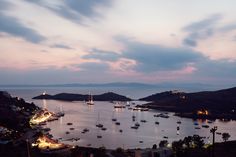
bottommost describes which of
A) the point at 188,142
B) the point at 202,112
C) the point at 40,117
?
the point at 40,117

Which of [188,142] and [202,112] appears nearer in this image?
[188,142]

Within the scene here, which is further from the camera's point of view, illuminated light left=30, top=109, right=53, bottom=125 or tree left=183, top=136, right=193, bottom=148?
illuminated light left=30, top=109, right=53, bottom=125

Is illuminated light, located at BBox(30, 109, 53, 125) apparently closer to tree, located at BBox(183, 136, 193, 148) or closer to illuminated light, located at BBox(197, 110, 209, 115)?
illuminated light, located at BBox(197, 110, 209, 115)

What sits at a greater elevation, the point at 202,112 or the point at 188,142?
the point at 188,142

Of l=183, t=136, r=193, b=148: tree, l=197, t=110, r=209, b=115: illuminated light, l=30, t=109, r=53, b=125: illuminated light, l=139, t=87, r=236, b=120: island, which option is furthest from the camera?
l=197, t=110, r=209, b=115: illuminated light

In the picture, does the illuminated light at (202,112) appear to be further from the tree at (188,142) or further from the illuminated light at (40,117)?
the tree at (188,142)

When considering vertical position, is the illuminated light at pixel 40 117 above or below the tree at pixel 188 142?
below

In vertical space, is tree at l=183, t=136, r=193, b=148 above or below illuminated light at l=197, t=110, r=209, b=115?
above

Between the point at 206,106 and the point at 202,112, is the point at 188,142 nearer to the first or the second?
the point at 202,112

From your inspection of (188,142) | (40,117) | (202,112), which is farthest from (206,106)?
(188,142)

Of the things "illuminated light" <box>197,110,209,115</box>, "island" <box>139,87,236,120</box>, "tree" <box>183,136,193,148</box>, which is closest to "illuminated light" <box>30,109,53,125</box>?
"island" <box>139,87,236,120</box>

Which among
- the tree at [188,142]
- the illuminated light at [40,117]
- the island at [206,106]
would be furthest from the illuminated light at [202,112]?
the tree at [188,142]

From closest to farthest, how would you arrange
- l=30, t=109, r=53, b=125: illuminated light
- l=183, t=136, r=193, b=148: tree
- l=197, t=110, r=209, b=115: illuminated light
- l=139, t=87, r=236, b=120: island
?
1. l=183, t=136, r=193, b=148: tree
2. l=30, t=109, r=53, b=125: illuminated light
3. l=139, t=87, r=236, b=120: island
4. l=197, t=110, r=209, b=115: illuminated light
